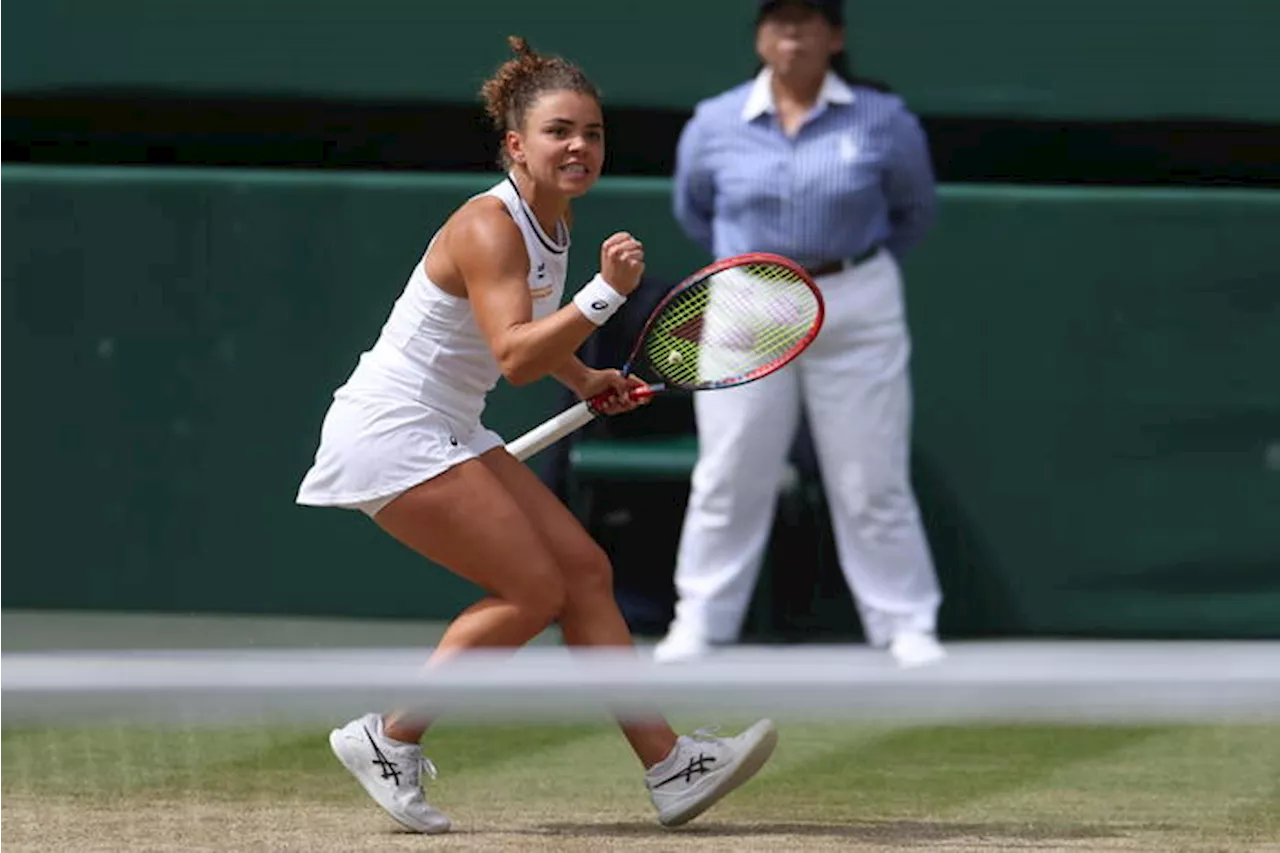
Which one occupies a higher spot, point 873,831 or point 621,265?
point 621,265

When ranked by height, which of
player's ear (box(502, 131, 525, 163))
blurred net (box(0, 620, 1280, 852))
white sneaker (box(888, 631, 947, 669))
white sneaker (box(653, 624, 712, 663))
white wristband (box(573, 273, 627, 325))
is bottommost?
white sneaker (box(653, 624, 712, 663))

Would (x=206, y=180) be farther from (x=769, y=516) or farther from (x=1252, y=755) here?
(x=1252, y=755)

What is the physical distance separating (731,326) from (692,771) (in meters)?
0.98

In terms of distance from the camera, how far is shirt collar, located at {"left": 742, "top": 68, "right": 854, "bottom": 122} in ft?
20.4

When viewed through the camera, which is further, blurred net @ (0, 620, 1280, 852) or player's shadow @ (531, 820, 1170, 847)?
player's shadow @ (531, 820, 1170, 847)

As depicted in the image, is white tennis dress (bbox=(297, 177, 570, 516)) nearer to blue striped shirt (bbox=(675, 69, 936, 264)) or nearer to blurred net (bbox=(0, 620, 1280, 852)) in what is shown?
blurred net (bbox=(0, 620, 1280, 852))

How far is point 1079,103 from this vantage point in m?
6.76

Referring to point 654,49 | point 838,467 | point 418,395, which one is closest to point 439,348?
point 418,395

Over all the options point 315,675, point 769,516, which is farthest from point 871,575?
point 315,675

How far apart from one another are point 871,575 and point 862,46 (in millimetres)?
1358

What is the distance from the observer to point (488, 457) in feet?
14.0

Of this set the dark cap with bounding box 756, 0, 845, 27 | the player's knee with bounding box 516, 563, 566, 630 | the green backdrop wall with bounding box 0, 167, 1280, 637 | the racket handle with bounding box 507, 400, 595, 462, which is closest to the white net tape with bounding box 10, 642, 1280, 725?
the player's knee with bounding box 516, 563, 566, 630

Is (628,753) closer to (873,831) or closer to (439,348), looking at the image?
(873,831)

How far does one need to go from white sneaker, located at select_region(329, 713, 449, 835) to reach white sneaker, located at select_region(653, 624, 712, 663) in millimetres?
2036
